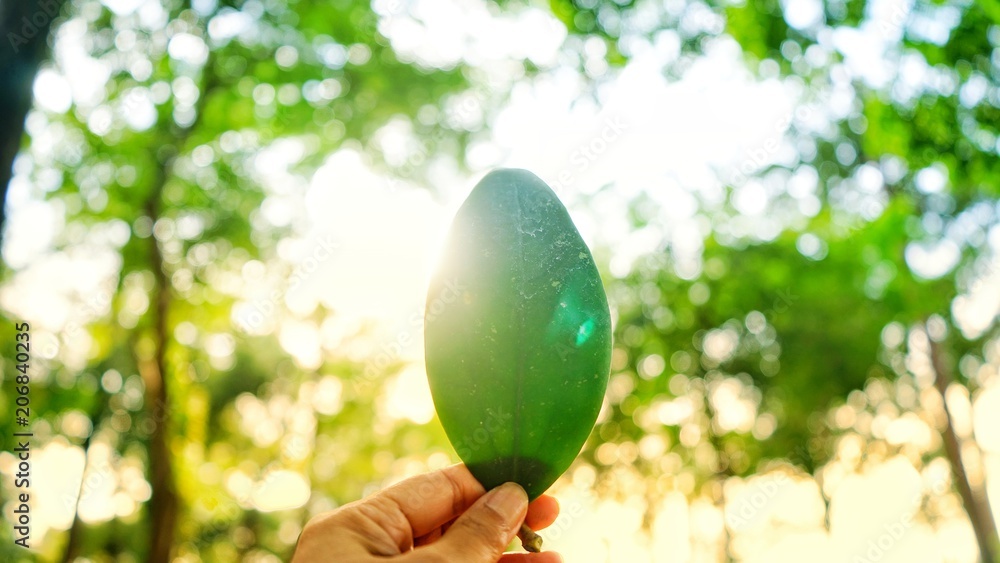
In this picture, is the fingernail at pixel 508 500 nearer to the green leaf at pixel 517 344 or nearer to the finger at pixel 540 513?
the green leaf at pixel 517 344

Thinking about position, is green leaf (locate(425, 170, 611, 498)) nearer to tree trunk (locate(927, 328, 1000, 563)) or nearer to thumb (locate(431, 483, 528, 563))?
thumb (locate(431, 483, 528, 563))

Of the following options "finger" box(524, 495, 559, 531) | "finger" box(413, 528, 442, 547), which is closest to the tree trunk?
"finger" box(524, 495, 559, 531)

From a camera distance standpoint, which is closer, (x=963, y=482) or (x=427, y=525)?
(x=427, y=525)

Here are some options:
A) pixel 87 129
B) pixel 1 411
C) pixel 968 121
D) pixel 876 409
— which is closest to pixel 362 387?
pixel 1 411

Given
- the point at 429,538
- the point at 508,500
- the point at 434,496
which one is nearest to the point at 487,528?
the point at 508,500

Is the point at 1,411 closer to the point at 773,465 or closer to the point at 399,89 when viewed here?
the point at 399,89

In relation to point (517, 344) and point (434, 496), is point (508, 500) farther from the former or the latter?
point (517, 344)
